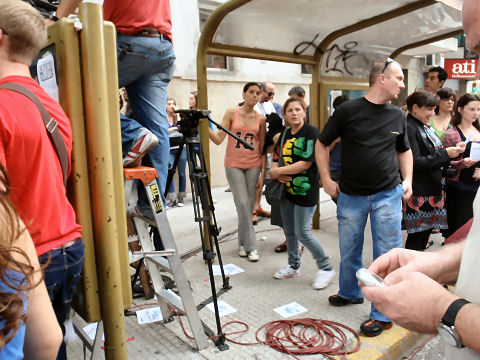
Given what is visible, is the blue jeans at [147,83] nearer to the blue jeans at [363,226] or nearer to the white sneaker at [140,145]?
the white sneaker at [140,145]

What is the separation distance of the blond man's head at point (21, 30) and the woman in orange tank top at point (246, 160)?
2.99 m

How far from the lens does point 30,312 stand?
1.02 metres

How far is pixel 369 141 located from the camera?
304 centimetres

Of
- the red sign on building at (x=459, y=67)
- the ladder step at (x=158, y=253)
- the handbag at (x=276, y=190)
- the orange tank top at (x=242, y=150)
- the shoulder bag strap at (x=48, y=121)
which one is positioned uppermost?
the red sign on building at (x=459, y=67)

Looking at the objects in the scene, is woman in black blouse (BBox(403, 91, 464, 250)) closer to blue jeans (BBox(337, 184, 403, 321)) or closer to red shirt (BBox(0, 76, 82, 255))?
blue jeans (BBox(337, 184, 403, 321))

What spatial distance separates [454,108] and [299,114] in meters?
1.97

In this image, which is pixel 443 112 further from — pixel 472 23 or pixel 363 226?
pixel 472 23

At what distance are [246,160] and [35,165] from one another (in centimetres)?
312

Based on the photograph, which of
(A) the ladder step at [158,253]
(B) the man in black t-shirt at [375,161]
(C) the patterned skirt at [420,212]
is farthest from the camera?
(C) the patterned skirt at [420,212]

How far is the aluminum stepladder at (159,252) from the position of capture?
2482mm

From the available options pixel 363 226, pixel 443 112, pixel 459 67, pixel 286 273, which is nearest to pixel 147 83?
pixel 363 226

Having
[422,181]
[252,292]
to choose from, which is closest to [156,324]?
[252,292]

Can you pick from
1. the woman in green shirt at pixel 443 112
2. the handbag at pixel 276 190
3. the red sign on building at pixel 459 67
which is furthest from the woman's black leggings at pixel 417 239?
the red sign on building at pixel 459 67

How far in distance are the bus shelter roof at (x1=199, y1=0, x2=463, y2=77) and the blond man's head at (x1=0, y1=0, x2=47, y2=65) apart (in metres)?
2.58
